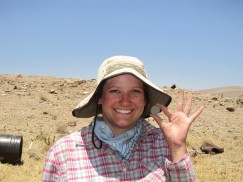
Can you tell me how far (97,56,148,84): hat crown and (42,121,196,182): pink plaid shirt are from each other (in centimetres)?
50

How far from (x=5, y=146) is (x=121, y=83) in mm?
6330

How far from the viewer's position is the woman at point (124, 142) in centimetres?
239

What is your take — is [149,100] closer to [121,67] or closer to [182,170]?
[121,67]

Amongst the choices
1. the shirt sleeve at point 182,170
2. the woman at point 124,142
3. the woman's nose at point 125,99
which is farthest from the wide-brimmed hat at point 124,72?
the shirt sleeve at point 182,170

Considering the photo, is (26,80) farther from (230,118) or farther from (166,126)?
(166,126)

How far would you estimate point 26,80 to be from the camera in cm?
2128

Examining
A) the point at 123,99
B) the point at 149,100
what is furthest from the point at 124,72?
the point at 149,100

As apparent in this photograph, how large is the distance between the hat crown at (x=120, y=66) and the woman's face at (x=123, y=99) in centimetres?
6

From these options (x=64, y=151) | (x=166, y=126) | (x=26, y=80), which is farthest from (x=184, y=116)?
(x=26, y=80)

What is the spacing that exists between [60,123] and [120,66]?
982 centimetres

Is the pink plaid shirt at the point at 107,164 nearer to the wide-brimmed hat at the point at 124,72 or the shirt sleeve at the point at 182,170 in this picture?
the shirt sleeve at the point at 182,170

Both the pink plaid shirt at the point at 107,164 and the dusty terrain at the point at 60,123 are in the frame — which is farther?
the dusty terrain at the point at 60,123

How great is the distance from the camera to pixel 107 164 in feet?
8.11

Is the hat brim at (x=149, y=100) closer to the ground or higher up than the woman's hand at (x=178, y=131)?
higher up
